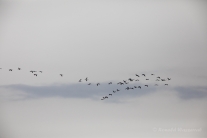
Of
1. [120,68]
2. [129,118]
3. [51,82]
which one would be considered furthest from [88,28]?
[129,118]

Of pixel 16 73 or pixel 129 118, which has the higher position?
pixel 16 73

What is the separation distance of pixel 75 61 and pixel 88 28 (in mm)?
415

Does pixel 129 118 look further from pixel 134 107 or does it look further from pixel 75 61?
pixel 75 61

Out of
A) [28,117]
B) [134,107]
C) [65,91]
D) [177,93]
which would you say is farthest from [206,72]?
[28,117]

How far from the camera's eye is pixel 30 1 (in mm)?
2477

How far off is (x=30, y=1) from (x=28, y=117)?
1361 mm

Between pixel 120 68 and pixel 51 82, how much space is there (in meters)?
0.81

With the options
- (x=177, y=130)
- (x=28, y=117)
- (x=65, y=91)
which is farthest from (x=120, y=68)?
(x=28, y=117)

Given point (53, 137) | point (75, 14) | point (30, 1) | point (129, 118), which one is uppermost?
point (30, 1)

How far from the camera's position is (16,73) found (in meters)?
2.39

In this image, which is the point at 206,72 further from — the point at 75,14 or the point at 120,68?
the point at 75,14

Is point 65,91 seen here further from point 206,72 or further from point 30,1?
point 206,72

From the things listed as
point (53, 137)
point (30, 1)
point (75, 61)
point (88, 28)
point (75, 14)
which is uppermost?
point (30, 1)

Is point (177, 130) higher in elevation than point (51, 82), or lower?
lower
